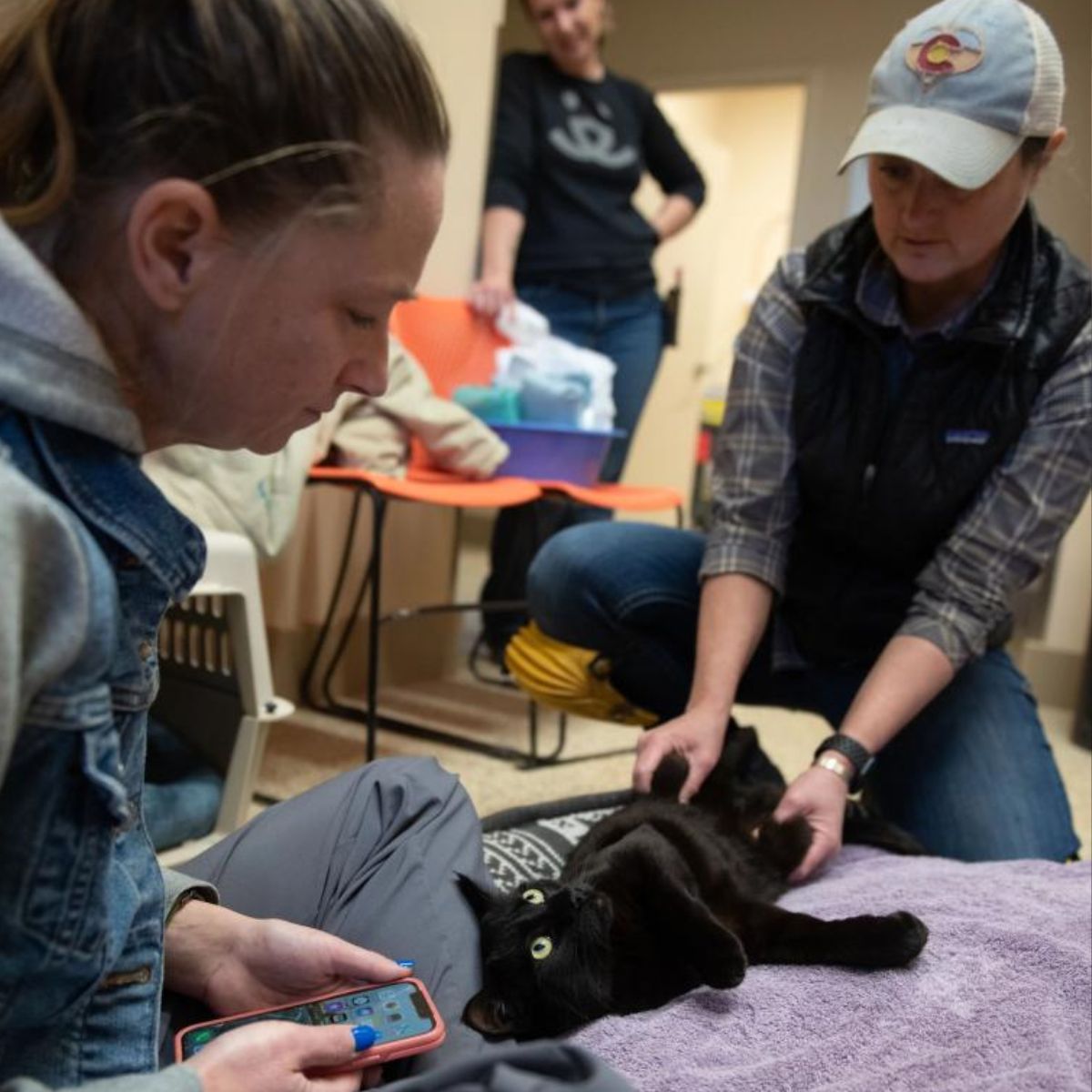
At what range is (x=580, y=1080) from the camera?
466mm

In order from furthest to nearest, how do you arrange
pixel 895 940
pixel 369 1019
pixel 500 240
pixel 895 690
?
pixel 500 240 → pixel 895 690 → pixel 895 940 → pixel 369 1019

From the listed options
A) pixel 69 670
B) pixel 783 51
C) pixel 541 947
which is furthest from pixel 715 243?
pixel 69 670

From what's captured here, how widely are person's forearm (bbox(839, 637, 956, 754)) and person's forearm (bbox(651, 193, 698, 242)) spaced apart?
5.06 ft

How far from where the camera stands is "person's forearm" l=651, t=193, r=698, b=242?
2439 mm

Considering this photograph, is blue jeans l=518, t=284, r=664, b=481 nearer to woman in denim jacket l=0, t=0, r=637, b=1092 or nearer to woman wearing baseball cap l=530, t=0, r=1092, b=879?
woman wearing baseball cap l=530, t=0, r=1092, b=879

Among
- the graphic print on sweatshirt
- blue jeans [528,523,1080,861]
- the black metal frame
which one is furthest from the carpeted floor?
the graphic print on sweatshirt

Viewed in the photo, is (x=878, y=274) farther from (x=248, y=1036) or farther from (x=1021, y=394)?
(x=248, y=1036)

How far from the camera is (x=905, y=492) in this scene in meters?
1.21

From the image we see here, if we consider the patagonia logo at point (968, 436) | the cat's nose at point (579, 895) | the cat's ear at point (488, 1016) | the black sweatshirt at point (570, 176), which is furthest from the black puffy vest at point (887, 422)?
the black sweatshirt at point (570, 176)

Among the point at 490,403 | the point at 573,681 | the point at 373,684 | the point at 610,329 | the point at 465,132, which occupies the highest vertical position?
the point at 465,132

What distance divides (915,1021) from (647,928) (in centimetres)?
21

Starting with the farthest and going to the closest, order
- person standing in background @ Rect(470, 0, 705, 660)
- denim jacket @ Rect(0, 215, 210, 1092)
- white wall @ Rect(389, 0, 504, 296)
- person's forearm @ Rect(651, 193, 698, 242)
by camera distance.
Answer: person's forearm @ Rect(651, 193, 698, 242) < person standing in background @ Rect(470, 0, 705, 660) < white wall @ Rect(389, 0, 504, 296) < denim jacket @ Rect(0, 215, 210, 1092)

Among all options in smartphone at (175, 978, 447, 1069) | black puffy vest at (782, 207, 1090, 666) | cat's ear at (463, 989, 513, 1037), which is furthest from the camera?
black puffy vest at (782, 207, 1090, 666)

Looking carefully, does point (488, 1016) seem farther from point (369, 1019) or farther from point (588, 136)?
point (588, 136)
